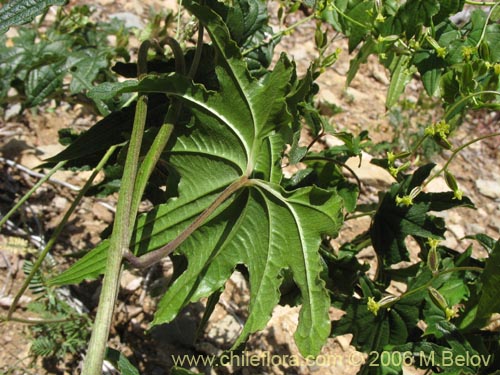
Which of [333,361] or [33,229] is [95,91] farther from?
[333,361]

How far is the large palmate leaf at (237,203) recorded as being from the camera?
1.07 m

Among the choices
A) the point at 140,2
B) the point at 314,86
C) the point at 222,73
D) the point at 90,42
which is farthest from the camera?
the point at 140,2

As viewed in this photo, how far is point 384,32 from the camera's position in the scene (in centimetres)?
134

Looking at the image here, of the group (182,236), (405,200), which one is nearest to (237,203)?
(182,236)

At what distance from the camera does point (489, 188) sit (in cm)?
293

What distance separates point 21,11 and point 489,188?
98.3 inches

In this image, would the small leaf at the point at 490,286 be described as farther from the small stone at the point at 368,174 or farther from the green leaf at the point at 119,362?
the small stone at the point at 368,174

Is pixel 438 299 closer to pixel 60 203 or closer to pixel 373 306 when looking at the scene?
pixel 373 306

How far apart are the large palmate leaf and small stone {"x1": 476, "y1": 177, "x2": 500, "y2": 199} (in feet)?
6.73

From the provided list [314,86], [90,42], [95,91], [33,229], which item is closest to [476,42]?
[314,86]

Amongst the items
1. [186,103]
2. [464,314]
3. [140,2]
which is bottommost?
[464,314]

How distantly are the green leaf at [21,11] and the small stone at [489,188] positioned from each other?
2420 millimetres

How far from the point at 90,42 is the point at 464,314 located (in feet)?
4.88

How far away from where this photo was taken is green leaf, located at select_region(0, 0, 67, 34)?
3.27 feet
